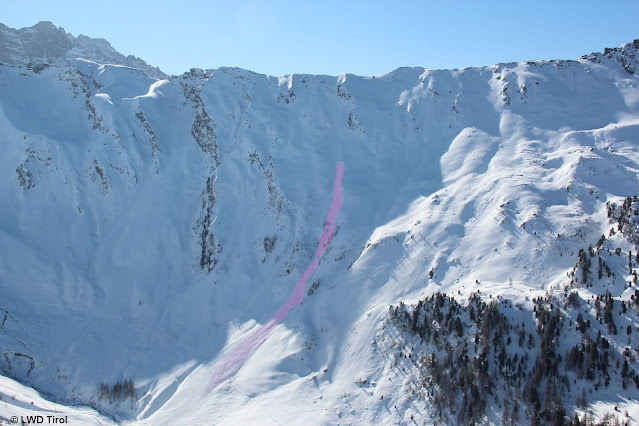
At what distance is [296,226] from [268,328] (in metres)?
24.0

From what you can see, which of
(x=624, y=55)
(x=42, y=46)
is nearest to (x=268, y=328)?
(x=624, y=55)

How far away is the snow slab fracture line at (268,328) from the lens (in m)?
73.4

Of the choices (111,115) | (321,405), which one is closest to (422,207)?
(321,405)

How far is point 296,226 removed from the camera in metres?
96.1

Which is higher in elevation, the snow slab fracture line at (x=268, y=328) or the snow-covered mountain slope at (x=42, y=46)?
the snow-covered mountain slope at (x=42, y=46)

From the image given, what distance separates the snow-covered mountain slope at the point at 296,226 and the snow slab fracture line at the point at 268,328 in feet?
4.44

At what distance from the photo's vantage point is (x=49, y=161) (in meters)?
101

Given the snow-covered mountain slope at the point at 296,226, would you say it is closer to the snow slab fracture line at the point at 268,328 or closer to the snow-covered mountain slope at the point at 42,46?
the snow slab fracture line at the point at 268,328

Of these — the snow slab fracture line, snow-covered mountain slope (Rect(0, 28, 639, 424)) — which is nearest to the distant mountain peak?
snow-covered mountain slope (Rect(0, 28, 639, 424))

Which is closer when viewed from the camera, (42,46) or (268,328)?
(268,328)

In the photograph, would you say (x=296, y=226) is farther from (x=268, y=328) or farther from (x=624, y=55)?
(x=624, y=55)

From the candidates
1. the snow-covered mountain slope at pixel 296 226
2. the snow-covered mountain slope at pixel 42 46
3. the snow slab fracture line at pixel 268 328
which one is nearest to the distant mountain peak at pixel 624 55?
the snow-covered mountain slope at pixel 296 226

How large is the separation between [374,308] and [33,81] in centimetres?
10092

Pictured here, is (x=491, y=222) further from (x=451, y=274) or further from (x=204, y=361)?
(x=204, y=361)
